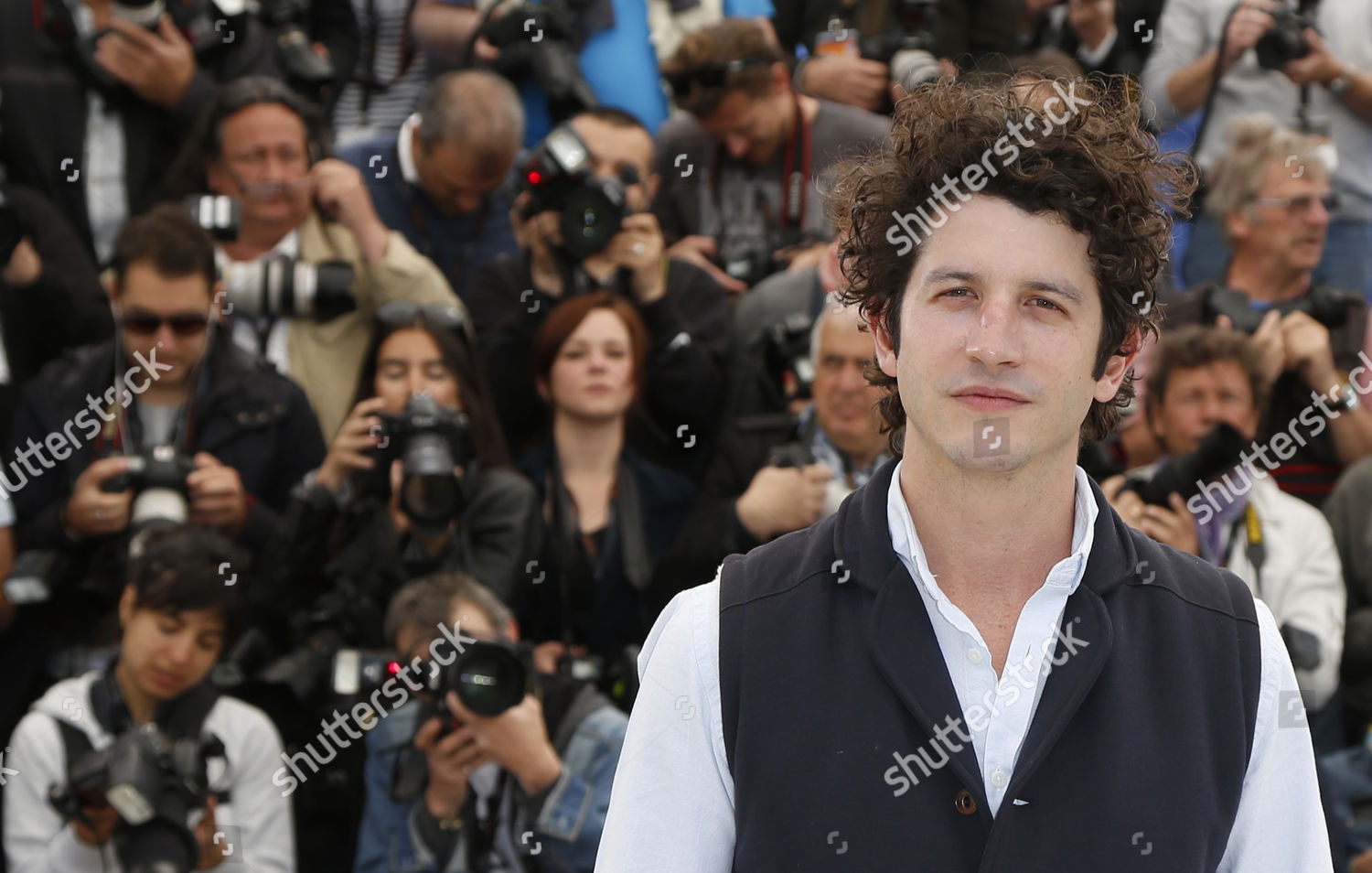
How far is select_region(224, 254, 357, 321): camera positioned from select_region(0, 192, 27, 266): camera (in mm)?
547

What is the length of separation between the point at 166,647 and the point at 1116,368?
8.97 feet

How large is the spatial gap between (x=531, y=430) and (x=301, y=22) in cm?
187

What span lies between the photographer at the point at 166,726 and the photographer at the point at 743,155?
5.61ft

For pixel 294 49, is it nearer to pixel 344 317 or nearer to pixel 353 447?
pixel 344 317

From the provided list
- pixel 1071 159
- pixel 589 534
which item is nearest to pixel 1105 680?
pixel 1071 159

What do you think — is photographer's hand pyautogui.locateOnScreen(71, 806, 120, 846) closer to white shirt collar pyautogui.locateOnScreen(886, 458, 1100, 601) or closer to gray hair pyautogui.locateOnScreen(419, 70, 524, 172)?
gray hair pyautogui.locateOnScreen(419, 70, 524, 172)

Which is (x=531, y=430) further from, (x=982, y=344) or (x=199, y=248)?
(x=982, y=344)

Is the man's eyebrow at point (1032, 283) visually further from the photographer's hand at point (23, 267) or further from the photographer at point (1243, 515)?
the photographer's hand at point (23, 267)

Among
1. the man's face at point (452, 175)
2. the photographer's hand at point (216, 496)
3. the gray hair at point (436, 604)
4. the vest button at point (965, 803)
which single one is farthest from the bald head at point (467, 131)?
the vest button at point (965, 803)

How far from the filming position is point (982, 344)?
1692 mm

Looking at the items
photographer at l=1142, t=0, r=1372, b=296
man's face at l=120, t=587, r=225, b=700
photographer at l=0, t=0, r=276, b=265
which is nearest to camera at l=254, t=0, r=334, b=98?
photographer at l=0, t=0, r=276, b=265

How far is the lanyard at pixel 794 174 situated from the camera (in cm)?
527

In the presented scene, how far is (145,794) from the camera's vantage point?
141 inches

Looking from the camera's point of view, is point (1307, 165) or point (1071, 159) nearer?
point (1071, 159)
